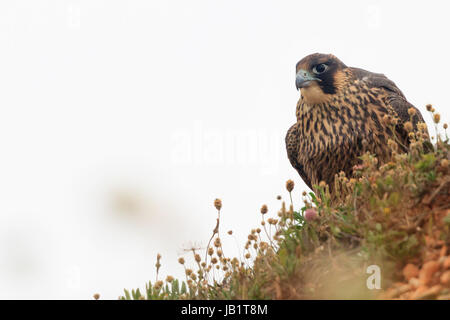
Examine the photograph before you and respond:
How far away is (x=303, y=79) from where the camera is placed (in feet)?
20.7

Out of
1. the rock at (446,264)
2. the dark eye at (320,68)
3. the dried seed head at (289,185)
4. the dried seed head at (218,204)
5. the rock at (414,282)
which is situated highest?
the dark eye at (320,68)

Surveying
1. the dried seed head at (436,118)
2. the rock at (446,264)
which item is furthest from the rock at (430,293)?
the dried seed head at (436,118)

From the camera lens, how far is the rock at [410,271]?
11.1ft

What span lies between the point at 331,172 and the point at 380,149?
643mm

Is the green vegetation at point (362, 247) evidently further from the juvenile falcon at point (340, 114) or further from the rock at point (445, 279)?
the juvenile falcon at point (340, 114)

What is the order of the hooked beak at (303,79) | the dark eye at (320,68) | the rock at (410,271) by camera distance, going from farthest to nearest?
the dark eye at (320,68) < the hooked beak at (303,79) < the rock at (410,271)

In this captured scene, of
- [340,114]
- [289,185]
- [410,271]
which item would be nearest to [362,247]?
[410,271]

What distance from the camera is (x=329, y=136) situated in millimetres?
6184

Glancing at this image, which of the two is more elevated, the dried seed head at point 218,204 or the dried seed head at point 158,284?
the dried seed head at point 218,204

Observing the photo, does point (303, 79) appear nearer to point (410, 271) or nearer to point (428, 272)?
point (410, 271)

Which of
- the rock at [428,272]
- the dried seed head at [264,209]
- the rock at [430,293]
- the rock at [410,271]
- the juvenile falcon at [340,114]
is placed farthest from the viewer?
the juvenile falcon at [340,114]

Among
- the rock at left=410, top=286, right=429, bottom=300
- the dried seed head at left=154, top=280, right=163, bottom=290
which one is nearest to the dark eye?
the dried seed head at left=154, top=280, right=163, bottom=290

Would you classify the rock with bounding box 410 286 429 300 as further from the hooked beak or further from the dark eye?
the dark eye
